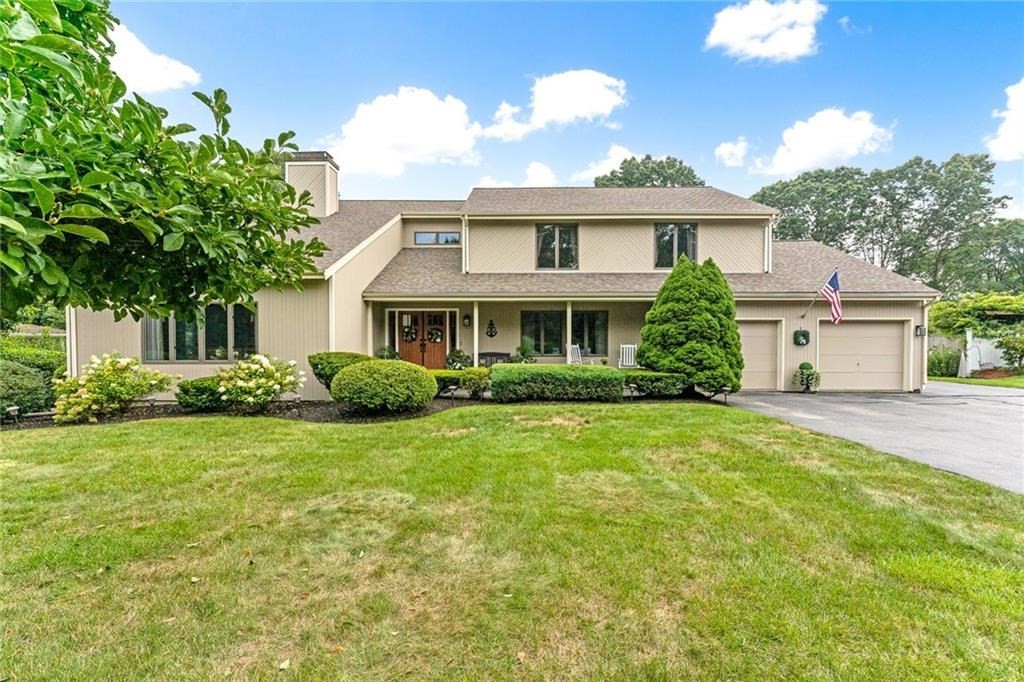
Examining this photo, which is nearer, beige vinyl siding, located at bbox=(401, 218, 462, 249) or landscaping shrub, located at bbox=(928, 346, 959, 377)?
beige vinyl siding, located at bbox=(401, 218, 462, 249)

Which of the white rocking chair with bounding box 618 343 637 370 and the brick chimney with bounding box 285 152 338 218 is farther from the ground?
the brick chimney with bounding box 285 152 338 218

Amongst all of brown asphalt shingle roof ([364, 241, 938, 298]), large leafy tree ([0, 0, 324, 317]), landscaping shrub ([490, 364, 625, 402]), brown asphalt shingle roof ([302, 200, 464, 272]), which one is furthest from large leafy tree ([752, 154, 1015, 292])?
large leafy tree ([0, 0, 324, 317])

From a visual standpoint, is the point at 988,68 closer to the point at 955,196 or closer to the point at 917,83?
the point at 917,83

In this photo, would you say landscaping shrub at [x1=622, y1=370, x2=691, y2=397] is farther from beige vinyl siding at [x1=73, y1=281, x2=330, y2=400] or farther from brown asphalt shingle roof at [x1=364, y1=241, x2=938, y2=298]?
beige vinyl siding at [x1=73, y1=281, x2=330, y2=400]

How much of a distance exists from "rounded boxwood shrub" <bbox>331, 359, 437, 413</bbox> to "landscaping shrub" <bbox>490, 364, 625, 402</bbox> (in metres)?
1.74

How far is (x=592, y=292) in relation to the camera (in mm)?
11789

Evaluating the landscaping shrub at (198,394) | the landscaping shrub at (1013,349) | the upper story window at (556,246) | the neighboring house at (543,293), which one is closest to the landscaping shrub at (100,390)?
the landscaping shrub at (198,394)

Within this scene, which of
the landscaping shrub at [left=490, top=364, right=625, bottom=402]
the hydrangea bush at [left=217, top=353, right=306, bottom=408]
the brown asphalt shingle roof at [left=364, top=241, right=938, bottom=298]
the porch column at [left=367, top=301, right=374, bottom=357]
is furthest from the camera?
the porch column at [left=367, top=301, right=374, bottom=357]

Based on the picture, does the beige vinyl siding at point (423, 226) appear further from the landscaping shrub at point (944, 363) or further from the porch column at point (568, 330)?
the landscaping shrub at point (944, 363)

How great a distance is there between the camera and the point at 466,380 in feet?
32.1

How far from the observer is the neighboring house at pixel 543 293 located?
9.93m

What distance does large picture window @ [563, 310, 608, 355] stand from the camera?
42.9 feet

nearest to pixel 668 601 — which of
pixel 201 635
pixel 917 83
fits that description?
pixel 201 635

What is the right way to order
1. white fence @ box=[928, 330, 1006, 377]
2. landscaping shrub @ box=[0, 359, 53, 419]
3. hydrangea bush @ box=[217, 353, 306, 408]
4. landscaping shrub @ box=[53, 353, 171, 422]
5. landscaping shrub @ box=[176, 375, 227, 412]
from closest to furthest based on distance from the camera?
landscaping shrub @ box=[53, 353, 171, 422] → landscaping shrub @ box=[0, 359, 53, 419] → hydrangea bush @ box=[217, 353, 306, 408] → landscaping shrub @ box=[176, 375, 227, 412] → white fence @ box=[928, 330, 1006, 377]
